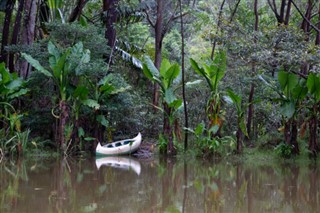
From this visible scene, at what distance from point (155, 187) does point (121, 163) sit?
4223 mm

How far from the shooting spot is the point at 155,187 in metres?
7.75

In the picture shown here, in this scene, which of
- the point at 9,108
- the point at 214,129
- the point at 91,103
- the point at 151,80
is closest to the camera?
the point at 214,129

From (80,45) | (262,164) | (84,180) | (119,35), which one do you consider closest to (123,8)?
(119,35)

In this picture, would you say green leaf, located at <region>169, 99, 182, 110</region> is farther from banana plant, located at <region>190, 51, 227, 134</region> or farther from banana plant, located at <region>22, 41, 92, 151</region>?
banana plant, located at <region>22, 41, 92, 151</region>

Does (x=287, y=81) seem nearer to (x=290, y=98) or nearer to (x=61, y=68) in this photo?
(x=290, y=98)

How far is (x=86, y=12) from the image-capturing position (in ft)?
64.8

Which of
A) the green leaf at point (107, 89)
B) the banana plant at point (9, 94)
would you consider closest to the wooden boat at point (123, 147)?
the green leaf at point (107, 89)

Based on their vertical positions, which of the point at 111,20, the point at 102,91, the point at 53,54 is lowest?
the point at 102,91

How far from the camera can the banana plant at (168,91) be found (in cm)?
1261

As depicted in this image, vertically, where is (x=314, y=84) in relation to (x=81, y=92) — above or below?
above

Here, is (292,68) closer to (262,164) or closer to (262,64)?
(262,64)

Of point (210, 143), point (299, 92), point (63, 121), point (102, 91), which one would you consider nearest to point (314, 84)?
point (299, 92)

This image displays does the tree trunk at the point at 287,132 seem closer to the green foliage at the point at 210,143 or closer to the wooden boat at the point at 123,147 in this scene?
the green foliage at the point at 210,143

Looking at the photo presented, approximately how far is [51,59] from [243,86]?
610 cm
